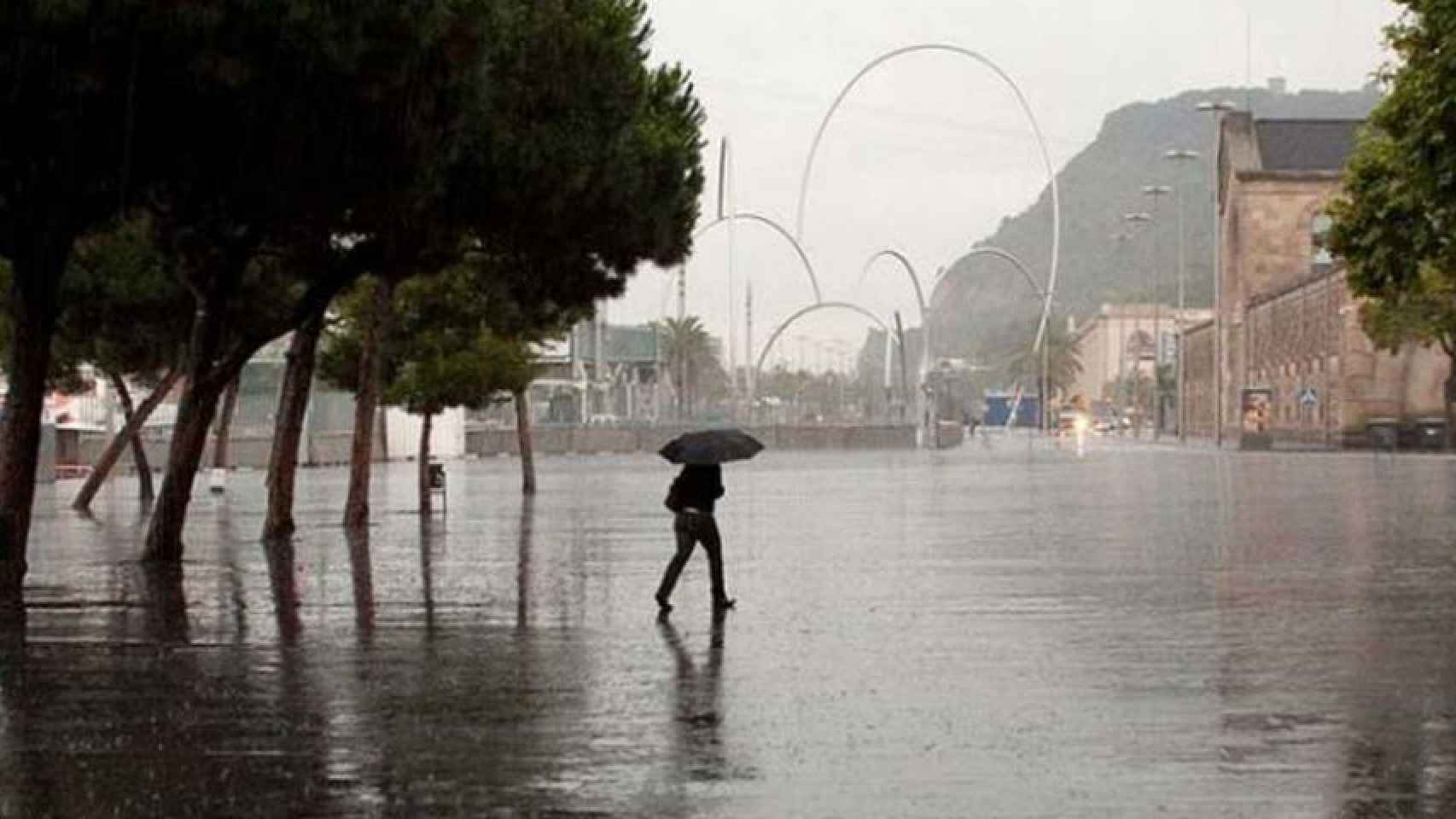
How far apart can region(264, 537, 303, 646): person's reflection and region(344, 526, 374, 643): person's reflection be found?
54 cm

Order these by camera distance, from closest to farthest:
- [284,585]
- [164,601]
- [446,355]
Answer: [164,601], [284,585], [446,355]

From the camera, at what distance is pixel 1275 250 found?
423 feet

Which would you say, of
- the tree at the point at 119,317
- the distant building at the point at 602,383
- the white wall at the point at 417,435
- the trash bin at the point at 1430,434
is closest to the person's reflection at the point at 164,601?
the tree at the point at 119,317

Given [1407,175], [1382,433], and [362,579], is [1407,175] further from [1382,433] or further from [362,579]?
[1382,433]

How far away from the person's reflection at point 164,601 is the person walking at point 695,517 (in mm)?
4273

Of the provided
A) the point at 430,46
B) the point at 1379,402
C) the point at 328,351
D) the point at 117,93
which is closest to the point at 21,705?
the point at 117,93

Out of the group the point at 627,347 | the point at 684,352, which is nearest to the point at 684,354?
the point at 684,352

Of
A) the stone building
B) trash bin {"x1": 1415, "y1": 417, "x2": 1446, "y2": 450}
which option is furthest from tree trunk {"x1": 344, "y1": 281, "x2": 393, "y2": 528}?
the stone building

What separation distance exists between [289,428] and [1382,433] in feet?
226

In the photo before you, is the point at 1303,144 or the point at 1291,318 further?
the point at 1303,144

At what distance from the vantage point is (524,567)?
28703 millimetres

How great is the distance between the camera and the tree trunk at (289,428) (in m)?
35.2

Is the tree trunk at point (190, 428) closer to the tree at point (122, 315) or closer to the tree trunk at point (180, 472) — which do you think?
the tree trunk at point (180, 472)

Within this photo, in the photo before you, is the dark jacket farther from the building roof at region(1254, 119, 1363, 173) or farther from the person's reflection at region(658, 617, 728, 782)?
the building roof at region(1254, 119, 1363, 173)
